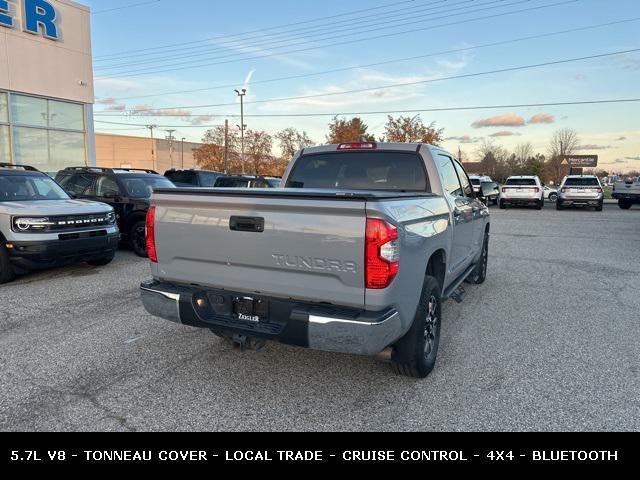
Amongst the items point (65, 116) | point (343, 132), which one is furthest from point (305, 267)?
point (343, 132)

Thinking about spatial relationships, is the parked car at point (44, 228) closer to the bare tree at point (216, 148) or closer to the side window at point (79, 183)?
the side window at point (79, 183)

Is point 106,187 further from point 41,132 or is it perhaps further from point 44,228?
point 41,132

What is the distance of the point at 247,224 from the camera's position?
10.9ft

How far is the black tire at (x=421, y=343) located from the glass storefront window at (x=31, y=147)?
60.5ft

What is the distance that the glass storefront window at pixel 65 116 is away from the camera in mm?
18562

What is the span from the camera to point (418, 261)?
3.44m

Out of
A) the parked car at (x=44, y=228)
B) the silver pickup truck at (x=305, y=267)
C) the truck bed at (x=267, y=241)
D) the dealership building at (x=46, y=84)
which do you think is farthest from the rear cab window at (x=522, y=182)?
the truck bed at (x=267, y=241)

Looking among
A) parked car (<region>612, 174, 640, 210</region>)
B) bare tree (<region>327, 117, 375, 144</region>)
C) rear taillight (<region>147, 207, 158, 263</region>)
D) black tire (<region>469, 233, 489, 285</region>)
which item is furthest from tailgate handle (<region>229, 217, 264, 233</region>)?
bare tree (<region>327, 117, 375, 144</region>)

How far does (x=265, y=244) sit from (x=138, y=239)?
7.01 metres

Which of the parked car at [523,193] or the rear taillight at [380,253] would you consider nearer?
the rear taillight at [380,253]

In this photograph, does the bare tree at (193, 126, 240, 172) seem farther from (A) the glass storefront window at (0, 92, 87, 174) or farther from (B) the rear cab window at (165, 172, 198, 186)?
(B) the rear cab window at (165, 172, 198, 186)
